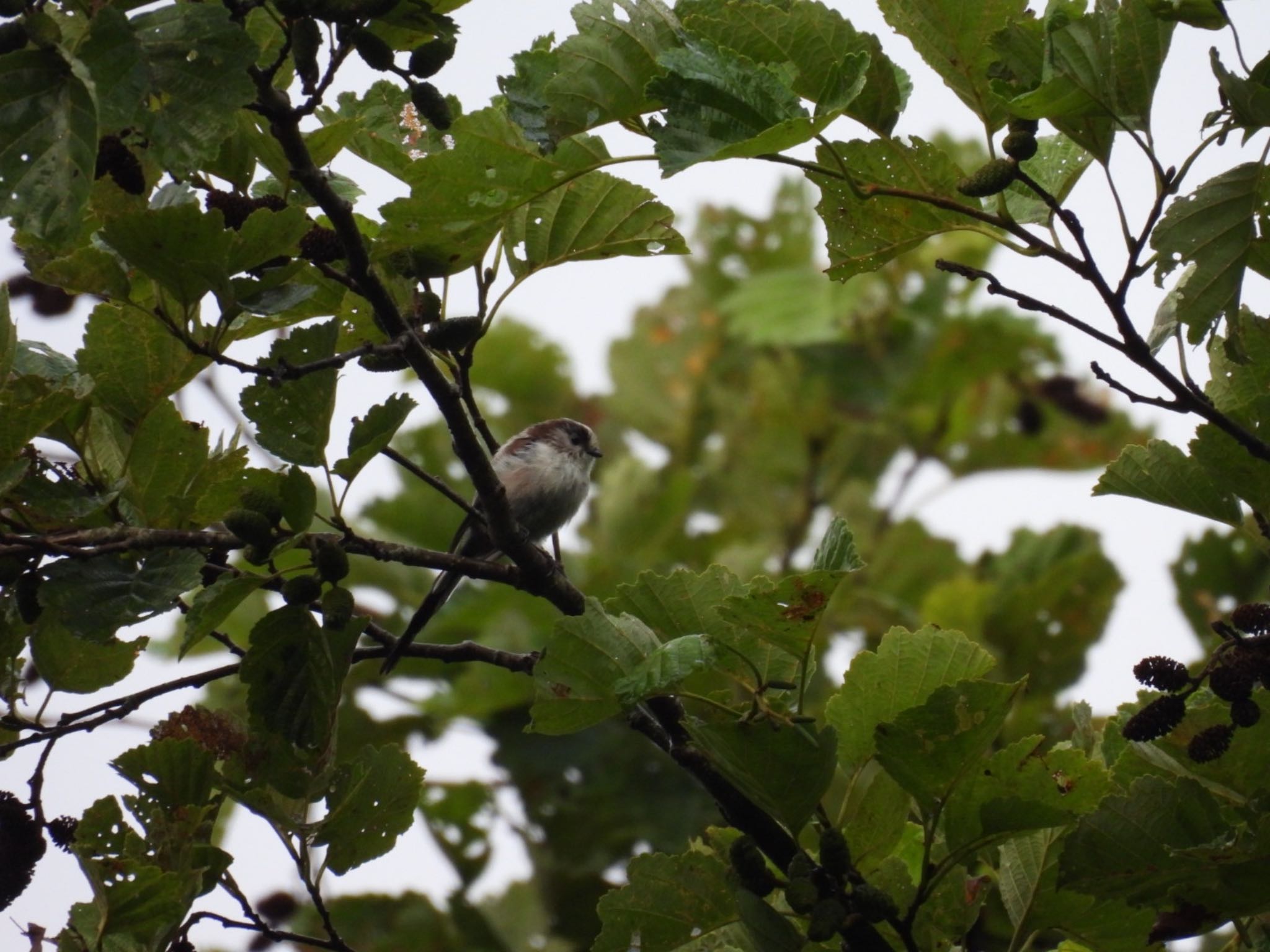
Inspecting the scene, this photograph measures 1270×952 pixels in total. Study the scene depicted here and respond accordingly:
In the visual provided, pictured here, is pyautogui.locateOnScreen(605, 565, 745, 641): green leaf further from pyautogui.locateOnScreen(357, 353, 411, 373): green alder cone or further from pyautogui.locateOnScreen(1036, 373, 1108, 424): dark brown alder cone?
pyautogui.locateOnScreen(1036, 373, 1108, 424): dark brown alder cone

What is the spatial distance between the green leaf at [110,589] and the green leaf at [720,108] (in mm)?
1037

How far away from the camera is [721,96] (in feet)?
6.49

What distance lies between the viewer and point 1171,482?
246 cm

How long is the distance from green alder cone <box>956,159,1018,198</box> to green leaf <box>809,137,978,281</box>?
147 millimetres

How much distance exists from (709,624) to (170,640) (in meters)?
5.91

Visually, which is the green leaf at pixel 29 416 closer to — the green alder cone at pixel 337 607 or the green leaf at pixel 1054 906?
the green alder cone at pixel 337 607

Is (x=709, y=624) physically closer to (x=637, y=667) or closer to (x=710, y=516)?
(x=637, y=667)

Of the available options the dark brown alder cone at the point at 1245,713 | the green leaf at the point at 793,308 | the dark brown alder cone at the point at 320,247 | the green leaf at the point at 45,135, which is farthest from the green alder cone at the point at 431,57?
the green leaf at the point at 793,308

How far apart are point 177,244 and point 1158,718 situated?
1.73 m

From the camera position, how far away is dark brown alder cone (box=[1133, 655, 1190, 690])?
222 centimetres

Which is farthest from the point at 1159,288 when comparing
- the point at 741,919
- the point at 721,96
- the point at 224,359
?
the point at 224,359

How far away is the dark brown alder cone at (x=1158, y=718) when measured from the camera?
7.28 ft

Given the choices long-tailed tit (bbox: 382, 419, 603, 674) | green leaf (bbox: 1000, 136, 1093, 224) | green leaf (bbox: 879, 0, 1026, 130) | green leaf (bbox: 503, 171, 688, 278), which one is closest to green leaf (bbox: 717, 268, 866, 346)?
long-tailed tit (bbox: 382, 419, 603, 674)

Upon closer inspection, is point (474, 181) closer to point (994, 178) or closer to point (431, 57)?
point (431, 57)
